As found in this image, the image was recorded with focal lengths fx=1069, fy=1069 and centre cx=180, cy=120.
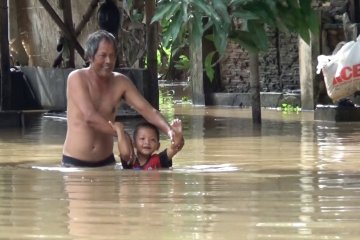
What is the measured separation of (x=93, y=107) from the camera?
8109 mm

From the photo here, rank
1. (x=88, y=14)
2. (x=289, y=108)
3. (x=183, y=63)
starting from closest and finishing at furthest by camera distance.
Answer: (x=88, y=14) < (x=289, y=108) < (x=183, y=63)

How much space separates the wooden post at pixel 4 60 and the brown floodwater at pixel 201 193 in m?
3.64

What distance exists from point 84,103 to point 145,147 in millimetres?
658

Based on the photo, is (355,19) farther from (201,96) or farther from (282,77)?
(201,96)

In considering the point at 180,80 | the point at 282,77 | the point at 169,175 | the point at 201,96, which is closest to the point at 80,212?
the point at 169,175

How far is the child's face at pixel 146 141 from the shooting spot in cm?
768

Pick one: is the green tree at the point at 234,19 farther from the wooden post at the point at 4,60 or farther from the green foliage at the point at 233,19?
the wooden post at the point at 4,60

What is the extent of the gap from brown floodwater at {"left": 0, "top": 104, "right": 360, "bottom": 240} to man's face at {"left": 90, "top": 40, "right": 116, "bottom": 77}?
74cm

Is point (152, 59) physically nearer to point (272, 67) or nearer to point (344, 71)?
point (272, 67)

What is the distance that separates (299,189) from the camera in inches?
256

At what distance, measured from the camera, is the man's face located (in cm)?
783

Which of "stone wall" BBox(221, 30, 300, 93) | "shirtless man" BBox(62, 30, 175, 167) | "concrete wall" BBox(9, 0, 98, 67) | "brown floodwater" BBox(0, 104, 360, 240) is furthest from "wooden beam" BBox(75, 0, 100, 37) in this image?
"shirtless man" BBox(62, 30, 175, 167)

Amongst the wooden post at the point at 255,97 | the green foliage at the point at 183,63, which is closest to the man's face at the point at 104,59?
the wooden post at the point at 255,97

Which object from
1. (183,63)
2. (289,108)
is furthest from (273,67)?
(183,63)
